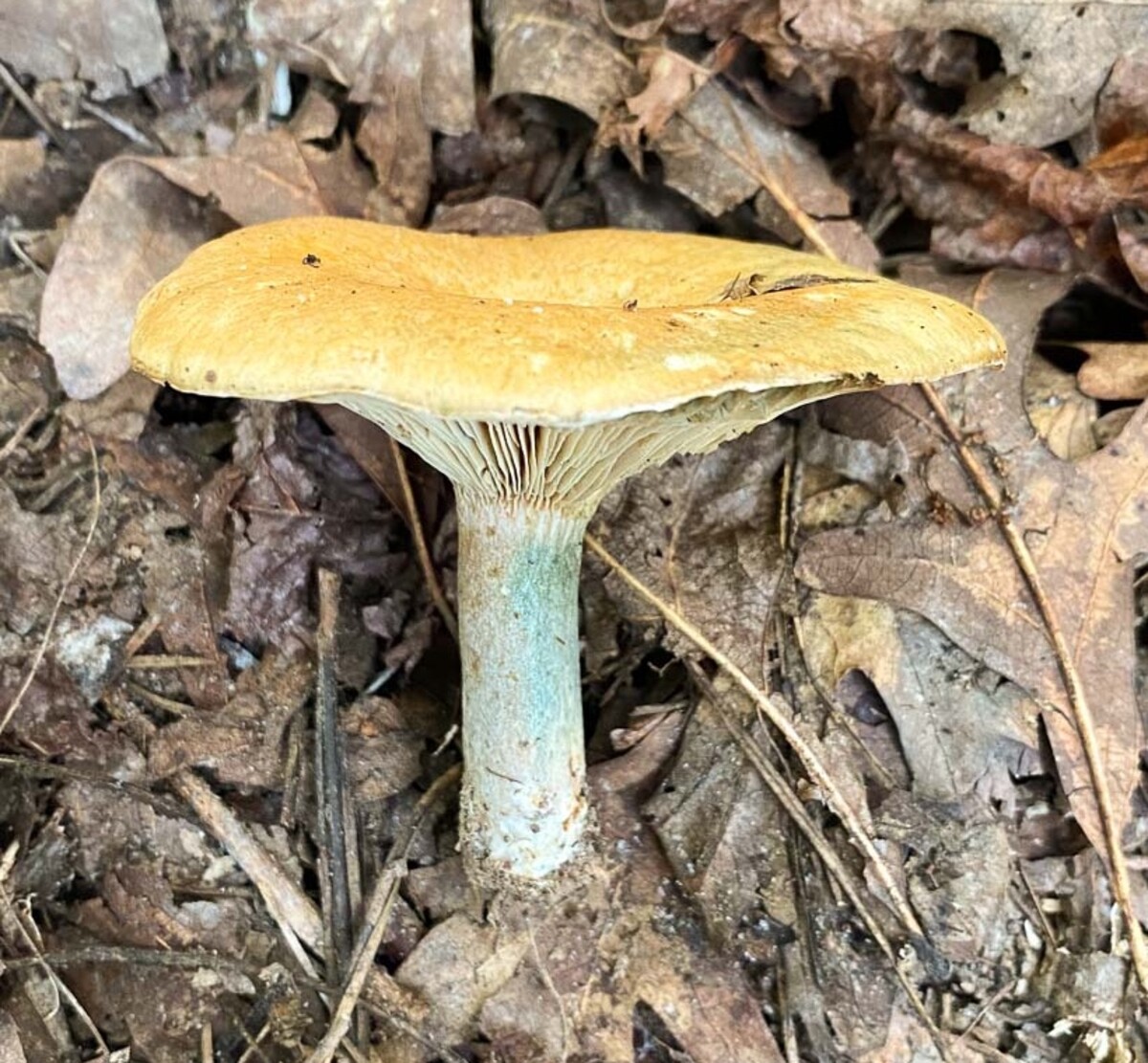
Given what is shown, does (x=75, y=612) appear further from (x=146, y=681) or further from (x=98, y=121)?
(x=98, y=121)

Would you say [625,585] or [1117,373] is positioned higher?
[1117,373]

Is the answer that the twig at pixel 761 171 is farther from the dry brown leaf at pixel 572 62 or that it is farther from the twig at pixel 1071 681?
the twig at pixel 1071 681

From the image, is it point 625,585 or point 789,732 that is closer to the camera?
point 789,732

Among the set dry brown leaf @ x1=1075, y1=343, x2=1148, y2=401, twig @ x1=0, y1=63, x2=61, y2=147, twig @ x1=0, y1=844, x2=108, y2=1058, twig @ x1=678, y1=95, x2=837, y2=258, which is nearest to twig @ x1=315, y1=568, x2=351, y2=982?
twig @ x1=0, y1=844, x2=108, y2=1058

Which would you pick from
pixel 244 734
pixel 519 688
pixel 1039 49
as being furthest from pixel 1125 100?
pixel 244 734

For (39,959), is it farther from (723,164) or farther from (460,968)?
(723,164)

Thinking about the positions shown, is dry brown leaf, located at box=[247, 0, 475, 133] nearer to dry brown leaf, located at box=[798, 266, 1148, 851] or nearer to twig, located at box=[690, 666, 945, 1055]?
dry brown leaf, located at box=[798, 266, 1148, 851]

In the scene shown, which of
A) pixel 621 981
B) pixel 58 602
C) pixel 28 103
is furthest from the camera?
pixel 28 103
